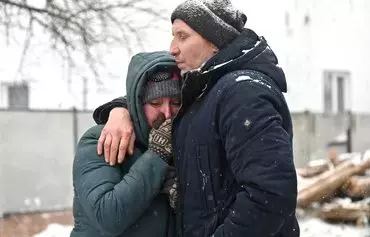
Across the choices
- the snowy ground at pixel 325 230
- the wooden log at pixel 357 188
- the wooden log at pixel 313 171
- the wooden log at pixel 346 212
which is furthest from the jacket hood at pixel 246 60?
the wooden log at pixel 313 171

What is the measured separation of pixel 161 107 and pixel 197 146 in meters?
0.42

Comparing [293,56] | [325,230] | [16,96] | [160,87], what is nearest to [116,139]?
[160,87]

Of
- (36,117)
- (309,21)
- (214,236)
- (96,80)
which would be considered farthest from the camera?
(309,21)

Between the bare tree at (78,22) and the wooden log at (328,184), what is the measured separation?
12.5 feet

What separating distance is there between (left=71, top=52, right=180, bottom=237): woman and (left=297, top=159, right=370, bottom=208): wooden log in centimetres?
747

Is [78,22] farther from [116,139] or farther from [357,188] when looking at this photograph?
[116,139]

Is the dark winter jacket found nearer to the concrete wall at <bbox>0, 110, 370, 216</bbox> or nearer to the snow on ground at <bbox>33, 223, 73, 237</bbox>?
the snow on ground at <bbox>33, 223, 73, 237</bbox>

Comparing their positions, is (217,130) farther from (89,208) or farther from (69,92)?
(69,92)

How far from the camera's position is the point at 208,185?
241 cm

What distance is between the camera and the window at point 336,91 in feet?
65.2

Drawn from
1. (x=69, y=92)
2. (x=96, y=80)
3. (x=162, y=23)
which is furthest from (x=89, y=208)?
(x=69, y=92)

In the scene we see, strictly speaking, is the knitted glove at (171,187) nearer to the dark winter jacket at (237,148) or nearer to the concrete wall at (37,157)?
the dark winter jacket at (237,148)

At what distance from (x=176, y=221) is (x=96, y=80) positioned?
388 inches

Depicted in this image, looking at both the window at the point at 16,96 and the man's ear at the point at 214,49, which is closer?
the man's ear at the point at 214,49
